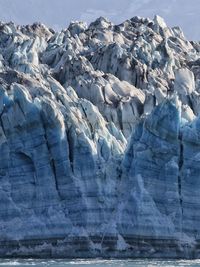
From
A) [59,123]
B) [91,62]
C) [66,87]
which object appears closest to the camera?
[59,123]

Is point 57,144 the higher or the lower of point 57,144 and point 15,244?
the higher

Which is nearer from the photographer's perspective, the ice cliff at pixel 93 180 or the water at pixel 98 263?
the water at pixel 98 263

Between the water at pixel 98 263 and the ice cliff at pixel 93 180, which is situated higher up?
the ice cliff at pixel 93 180

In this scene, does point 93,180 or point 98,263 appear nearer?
point 98,263

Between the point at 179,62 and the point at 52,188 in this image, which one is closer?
the point at 52,188

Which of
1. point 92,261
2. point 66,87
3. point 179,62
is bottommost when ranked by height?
point 92,261

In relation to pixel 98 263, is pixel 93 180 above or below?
above

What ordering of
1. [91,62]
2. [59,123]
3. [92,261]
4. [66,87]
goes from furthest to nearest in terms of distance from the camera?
[91,62] → [66,87] → [59,123] → [92,261]

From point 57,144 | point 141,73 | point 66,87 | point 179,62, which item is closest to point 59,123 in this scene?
point 57,144

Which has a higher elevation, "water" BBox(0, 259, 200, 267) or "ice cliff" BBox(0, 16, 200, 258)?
"ice cliff" BBox(0, 16, 200, 258)

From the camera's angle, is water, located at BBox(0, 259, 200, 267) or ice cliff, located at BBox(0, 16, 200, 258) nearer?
water, located at BBox(0, 259, 200, 267)

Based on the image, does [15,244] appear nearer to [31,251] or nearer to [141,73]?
[31,251]
